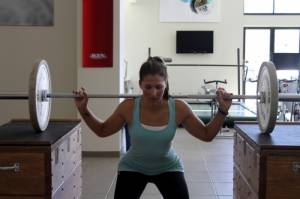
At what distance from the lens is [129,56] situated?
390 inches

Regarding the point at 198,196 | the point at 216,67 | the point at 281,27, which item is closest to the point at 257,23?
the point at 281,27

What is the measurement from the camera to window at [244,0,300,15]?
9875 mm

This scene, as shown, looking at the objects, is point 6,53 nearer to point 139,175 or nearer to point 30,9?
point 30,9

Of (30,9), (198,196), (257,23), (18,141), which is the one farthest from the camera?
(257,23)

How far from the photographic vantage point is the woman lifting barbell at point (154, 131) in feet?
7.12

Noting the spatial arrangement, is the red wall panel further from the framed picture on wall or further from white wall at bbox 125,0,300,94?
white wall at bbox 125,0,300,94

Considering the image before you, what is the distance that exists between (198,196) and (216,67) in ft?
21.0

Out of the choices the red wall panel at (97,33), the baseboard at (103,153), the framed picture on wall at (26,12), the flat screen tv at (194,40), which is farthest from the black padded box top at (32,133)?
the flat screen tv at (194,40)

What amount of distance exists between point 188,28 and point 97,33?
509 cm

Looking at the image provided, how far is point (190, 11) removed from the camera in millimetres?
9750

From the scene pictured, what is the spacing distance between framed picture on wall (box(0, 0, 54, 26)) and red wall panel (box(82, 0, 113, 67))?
1.43 feet

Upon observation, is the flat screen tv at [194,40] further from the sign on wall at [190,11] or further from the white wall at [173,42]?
the sign on wall at [190,11]

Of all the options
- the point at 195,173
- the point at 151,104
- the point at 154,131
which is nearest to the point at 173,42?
the point at 195,173

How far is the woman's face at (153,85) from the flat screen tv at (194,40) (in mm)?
7667
